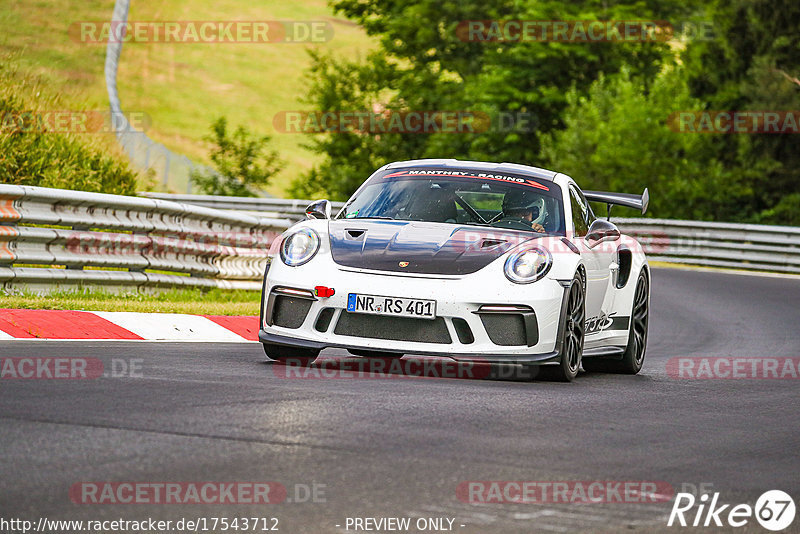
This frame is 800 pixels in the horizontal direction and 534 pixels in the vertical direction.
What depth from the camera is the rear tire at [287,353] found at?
858 cm

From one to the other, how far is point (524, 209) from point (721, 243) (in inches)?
892

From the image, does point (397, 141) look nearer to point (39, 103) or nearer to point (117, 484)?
point (39, 103)

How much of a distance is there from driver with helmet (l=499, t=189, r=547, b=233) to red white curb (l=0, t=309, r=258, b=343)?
263 centimetres

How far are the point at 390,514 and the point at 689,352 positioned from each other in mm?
Answer: 8418

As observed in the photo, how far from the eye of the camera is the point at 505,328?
796 centimetres

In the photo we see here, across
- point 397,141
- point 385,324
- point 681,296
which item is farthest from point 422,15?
point 385,324

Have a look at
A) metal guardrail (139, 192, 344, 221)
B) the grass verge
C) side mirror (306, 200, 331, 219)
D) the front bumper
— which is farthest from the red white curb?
metal guardrail (139, 192, 344, 221)

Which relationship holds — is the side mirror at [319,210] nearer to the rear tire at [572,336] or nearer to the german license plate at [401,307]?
the german license plate at [401,307]

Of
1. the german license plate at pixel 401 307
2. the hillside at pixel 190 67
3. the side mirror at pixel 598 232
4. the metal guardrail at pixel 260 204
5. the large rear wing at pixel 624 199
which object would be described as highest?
the hillside at pixel 190 67

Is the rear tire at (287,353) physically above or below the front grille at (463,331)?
below

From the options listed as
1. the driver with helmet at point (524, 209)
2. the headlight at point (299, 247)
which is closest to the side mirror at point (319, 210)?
the headlight at point (299, 247)

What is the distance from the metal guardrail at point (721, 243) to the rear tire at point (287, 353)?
22031 millimetres

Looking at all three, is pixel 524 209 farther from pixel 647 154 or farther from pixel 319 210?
pixel 647 154

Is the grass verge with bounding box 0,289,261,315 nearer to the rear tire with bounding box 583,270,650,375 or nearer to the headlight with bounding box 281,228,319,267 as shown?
the headlight with bounding box 281,228,319,267
